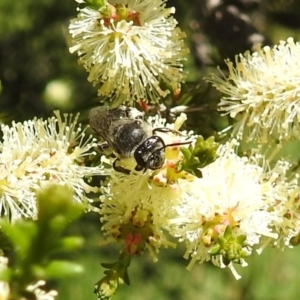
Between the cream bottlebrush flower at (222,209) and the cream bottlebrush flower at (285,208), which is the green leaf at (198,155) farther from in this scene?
the cream bottlebrush flower at (285,208)

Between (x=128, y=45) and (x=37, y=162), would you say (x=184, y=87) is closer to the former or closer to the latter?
(x=128, y=45)

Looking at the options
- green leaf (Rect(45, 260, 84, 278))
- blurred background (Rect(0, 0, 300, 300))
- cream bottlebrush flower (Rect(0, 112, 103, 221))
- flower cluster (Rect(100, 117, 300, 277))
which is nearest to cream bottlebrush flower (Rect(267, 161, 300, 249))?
flower cluster (Rect(100, 117, 300, 277))

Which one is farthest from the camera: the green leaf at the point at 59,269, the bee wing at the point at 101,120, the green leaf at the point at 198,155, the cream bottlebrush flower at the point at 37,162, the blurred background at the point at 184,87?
the blurred background at the point at 184,87

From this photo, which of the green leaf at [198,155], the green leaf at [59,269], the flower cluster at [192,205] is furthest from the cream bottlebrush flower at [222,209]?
the green leaf at [59,269]

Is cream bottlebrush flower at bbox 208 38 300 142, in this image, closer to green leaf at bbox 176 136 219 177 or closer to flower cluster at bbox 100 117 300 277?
flower cluster at bbox 100 117 300 277

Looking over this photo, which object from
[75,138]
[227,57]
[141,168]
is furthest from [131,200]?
[227,57]

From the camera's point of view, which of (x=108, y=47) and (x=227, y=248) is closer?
(x=227, y=248)

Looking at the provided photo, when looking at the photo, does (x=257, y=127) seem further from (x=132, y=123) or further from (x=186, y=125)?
(x=132, y=123)
